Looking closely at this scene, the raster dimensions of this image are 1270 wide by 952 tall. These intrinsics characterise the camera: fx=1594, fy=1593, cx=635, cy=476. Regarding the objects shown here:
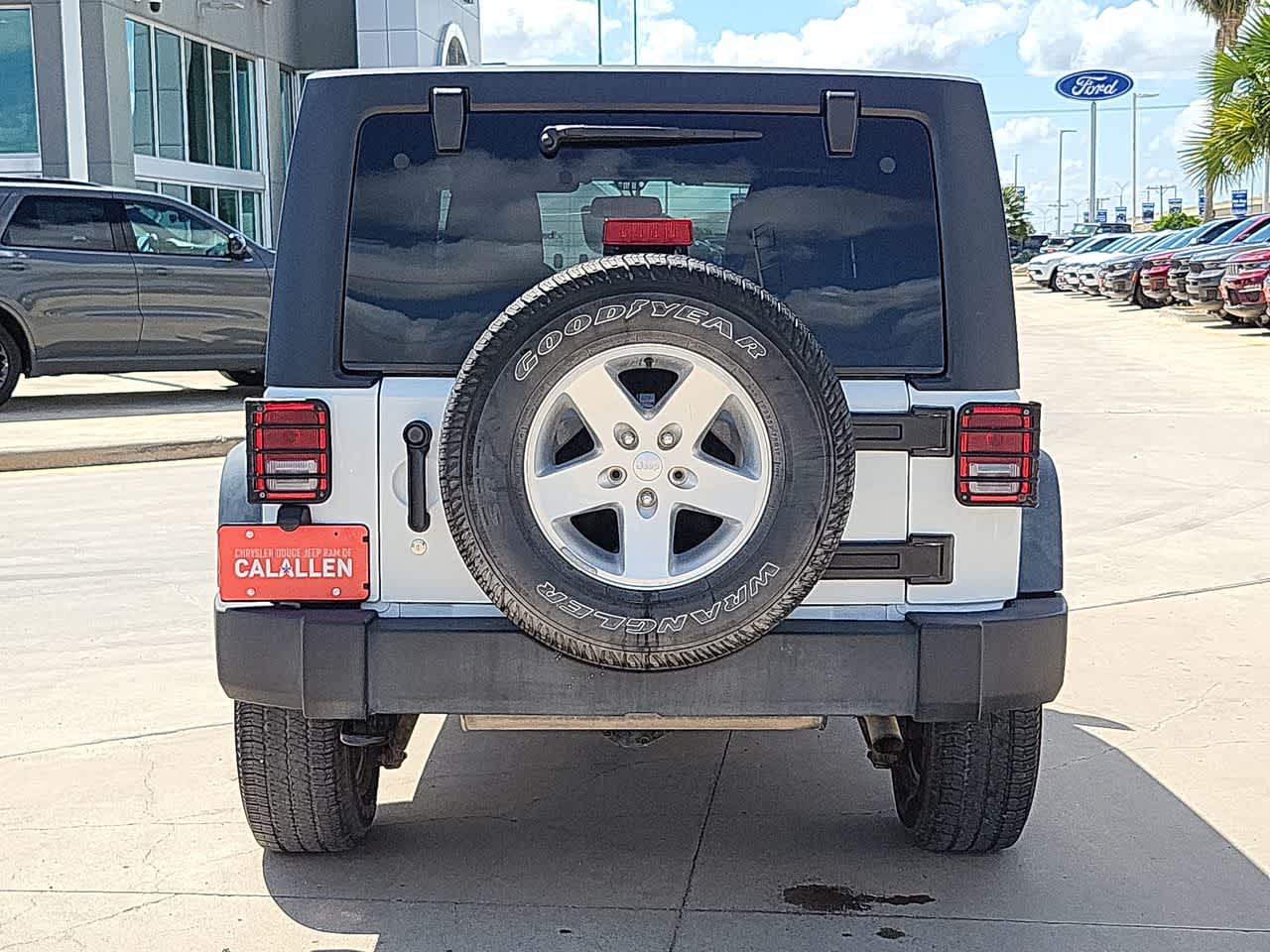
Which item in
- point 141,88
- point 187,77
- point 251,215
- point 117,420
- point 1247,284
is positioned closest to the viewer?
point 117,420

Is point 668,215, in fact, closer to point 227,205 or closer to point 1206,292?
point 1206,292

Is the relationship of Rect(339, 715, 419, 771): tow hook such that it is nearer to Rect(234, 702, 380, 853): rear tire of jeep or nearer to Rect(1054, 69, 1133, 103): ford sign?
Rect(234, 702, 380, 853): rear tire of jeep

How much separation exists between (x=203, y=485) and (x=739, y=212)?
296 inches

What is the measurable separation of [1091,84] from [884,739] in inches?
2342

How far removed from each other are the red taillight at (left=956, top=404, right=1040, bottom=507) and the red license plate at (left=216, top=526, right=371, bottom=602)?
1364 mm

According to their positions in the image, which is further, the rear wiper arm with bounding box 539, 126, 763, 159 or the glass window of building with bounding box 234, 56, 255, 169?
the glass window of building with bounding box 234, 56, 255, 169

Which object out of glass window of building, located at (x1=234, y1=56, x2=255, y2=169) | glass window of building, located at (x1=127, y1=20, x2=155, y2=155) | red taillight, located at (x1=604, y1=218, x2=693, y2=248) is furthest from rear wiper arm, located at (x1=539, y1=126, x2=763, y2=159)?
glass window of building, located at (x1=234, y1=56, x2=255, y2=169)

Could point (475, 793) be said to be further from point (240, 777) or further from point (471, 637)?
point (471, 637)

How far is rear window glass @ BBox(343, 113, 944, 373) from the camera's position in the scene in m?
3.67

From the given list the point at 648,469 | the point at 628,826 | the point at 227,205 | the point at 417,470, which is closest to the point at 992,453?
the point at 648,469

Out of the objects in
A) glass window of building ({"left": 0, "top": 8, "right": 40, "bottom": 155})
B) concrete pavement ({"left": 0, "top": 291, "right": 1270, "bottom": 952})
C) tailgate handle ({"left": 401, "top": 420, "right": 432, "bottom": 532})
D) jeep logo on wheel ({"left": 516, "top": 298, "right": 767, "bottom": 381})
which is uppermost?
glass window of building ({"left": 0, "top": 8, "right": 40, "bottom": 155})

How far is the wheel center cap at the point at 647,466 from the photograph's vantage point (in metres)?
3.30

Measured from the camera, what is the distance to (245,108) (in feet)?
95.5

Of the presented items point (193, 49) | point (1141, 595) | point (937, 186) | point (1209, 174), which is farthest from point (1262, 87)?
point (937, 186)
